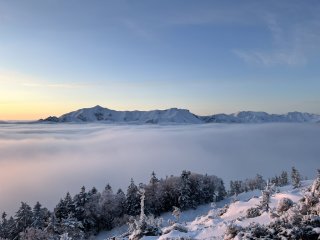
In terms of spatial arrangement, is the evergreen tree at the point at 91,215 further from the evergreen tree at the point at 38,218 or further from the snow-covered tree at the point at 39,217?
the evergreen tree at the point at 38,218

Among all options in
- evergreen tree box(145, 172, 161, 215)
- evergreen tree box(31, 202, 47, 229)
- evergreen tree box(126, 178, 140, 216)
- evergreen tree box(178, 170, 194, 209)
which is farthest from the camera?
evergreen tree box(178, 170, 194, 209)

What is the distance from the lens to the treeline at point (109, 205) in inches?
3124

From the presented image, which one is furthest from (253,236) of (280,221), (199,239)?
(199,239)

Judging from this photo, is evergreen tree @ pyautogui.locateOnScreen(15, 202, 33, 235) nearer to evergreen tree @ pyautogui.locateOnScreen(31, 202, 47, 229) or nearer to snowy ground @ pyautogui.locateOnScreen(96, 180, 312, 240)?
evergreen tree @ pyautogui.locateOnScreen(31, 202, 47, 229)

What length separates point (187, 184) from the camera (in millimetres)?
101000

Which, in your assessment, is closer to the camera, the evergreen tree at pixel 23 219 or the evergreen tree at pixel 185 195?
the evergreen tree at pixel 23 219

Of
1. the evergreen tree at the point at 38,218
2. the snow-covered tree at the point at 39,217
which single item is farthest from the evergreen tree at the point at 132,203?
the evergreen tree at the point at 38,218

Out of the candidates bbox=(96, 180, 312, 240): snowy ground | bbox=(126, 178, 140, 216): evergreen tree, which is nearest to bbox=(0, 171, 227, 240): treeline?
bbox=(126, 178, 140, 216): evergreen tree

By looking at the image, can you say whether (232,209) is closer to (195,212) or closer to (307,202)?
(307,202)

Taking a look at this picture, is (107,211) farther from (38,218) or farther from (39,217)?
(38,218)

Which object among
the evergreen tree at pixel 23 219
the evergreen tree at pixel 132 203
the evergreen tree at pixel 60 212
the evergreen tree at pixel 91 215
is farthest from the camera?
the evergreen tree at pixel 132 203

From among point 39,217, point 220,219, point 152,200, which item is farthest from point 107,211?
point 220,219

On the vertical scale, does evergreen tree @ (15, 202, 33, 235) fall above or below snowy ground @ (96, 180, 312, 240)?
below

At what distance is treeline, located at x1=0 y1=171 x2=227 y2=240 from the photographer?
79338 mm
